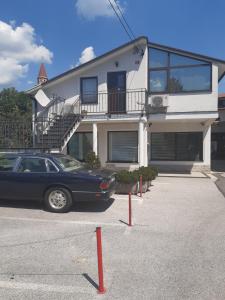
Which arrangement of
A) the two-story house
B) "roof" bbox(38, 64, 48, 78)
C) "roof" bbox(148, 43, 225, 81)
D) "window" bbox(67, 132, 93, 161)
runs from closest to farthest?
"roof" bbox(148, 43, 225, 81) < "window" bbox(67, 132, 93, 161) < "roof" bbox(38, 64, 48, 78) < the two-story house

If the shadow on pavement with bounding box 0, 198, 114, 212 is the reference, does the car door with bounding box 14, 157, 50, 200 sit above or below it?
above

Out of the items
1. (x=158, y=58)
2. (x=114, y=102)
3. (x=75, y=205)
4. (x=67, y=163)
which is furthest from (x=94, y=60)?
(x=75, y=205)

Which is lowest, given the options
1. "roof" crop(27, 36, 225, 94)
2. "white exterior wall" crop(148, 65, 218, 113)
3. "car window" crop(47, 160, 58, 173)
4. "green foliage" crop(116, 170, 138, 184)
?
"green foliage" crop(116, 170, 138, 184)

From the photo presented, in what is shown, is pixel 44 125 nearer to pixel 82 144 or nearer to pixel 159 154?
pixel 82 144

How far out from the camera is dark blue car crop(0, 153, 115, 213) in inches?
278

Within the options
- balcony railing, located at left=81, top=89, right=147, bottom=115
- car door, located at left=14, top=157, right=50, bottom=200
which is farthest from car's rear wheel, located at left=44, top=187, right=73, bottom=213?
balcony railing, located at left=81, top=89, right=147, bottom=115

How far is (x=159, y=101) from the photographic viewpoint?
1357 cm

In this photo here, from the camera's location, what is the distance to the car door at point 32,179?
7.32 meters

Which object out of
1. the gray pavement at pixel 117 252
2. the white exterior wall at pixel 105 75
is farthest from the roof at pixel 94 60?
the gray pavement at pixel 117 252

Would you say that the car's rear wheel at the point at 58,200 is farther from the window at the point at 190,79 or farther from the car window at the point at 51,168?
the window at the point at 190,79

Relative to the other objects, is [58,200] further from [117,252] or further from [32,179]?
[117,252]

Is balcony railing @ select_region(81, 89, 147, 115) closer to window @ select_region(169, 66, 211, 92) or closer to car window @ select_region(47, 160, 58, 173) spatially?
window @ select_region(169, 66, 211, 92)

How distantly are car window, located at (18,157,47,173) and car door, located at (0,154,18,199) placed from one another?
0.25 metres

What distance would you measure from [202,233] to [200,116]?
8757 mm
